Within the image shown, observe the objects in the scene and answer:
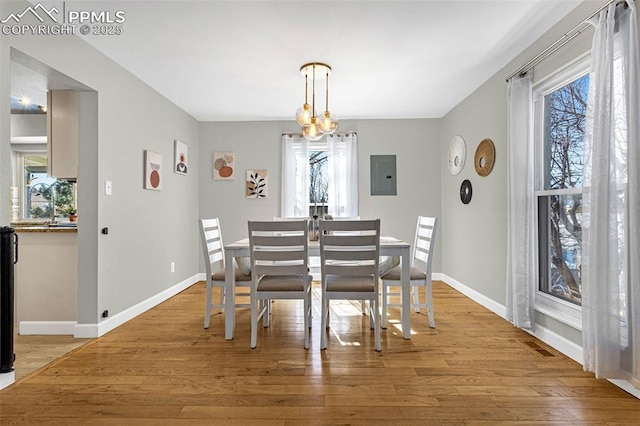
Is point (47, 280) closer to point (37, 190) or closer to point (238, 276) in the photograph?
point (238, 276)

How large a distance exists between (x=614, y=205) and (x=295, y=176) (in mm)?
3752

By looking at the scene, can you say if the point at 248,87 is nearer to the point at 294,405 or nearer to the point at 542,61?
the point at 542,61

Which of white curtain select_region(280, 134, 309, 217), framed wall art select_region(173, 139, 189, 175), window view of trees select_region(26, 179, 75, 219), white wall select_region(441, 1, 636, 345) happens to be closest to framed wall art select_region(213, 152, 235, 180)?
framed wall art select_region(173, 139, 189, 175)

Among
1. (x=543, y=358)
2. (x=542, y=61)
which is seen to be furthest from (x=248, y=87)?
(x=543, y=358)

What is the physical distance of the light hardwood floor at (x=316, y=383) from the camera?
170 cm

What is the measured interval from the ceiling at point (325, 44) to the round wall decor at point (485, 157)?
0.71m

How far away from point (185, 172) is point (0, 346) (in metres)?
2.93

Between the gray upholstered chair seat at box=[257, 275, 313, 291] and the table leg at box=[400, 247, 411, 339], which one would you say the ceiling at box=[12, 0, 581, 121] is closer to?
the table leg at box=[400, 247, 411, 339]

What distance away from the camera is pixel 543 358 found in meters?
2.34

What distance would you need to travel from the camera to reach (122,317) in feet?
10.1

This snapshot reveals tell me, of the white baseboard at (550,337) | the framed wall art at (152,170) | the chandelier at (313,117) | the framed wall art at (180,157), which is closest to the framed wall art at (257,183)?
the framed wall art at (180,157)

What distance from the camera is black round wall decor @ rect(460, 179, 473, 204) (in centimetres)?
400

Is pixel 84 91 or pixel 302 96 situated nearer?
pixel 84 91

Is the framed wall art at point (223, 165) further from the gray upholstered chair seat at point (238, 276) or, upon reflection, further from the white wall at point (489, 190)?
the white wall at point (489, 190)
